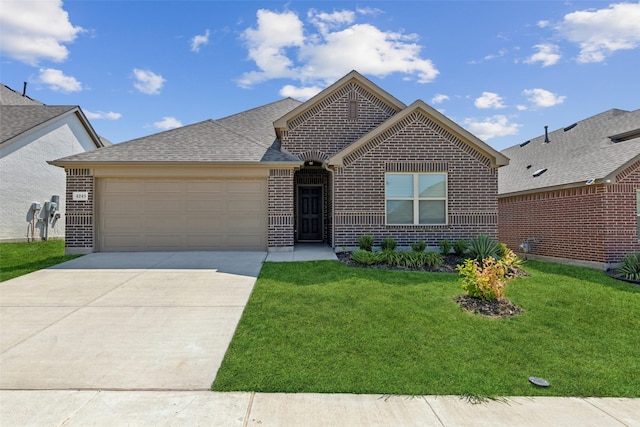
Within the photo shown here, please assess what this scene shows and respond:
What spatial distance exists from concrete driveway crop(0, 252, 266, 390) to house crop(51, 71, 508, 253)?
2403 mm

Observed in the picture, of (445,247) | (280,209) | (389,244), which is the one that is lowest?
(445,247)

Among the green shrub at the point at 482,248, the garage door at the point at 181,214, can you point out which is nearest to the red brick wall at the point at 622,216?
the green shrub at the point at 482,248

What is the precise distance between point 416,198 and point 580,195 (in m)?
5.14

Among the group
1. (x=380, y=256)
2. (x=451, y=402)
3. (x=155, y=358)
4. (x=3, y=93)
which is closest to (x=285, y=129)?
(x=380, y=256)

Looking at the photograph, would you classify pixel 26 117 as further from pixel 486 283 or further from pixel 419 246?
pixel 486 283

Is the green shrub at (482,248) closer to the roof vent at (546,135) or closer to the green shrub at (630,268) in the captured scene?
the green shrub at (630,268)

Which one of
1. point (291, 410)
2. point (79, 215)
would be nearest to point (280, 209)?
point (79, 215)

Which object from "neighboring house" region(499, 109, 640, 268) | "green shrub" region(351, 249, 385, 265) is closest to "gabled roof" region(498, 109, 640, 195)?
"neighboring house" region(499, 109, 640, 268)

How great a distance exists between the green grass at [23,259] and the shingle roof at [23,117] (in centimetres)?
549

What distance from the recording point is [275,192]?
11.8 meters

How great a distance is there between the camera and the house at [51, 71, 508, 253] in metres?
11.6

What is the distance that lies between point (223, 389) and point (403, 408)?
1.93 meters

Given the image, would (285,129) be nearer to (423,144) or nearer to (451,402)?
(423,144)

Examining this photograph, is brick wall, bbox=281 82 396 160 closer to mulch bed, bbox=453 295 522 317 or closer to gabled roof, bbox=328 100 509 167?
gabled roof, bbox=328 100 509 167
